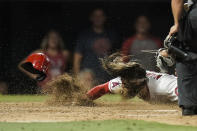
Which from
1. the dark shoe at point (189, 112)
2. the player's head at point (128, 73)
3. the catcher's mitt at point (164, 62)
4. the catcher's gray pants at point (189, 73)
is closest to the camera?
the catcher's gray pants at point (189, 73)

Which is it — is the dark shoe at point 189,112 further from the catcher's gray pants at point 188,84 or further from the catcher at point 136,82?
the catcher at point 136,82

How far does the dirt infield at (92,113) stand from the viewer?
692 centimetres

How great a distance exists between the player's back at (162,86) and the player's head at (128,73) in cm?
13

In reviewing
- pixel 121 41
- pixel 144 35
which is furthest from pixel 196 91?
pixel 121 41

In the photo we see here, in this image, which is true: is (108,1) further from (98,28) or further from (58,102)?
(58,102)

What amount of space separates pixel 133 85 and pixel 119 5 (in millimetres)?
5572

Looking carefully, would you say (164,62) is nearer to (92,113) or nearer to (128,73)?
(128,73)

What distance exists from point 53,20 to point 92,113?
21.7 feet

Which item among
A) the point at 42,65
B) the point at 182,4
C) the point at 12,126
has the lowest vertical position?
the point at 12,126

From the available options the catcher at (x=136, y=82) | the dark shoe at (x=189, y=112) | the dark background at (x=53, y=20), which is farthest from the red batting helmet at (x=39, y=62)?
the dark background at (x=53, y=20)

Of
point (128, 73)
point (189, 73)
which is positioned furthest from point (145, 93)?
point (189, 73)

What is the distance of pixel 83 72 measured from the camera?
40.4 feet

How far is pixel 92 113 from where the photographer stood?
7.75 m

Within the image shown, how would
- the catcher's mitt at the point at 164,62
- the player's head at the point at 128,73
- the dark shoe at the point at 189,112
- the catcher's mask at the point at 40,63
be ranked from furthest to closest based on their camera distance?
the catcher's mask at the point at 40,63 → the player's head at the point at 128,73 → the catcher's mitt at the point at 164,62 → the dark shoe at the point at 189,112
